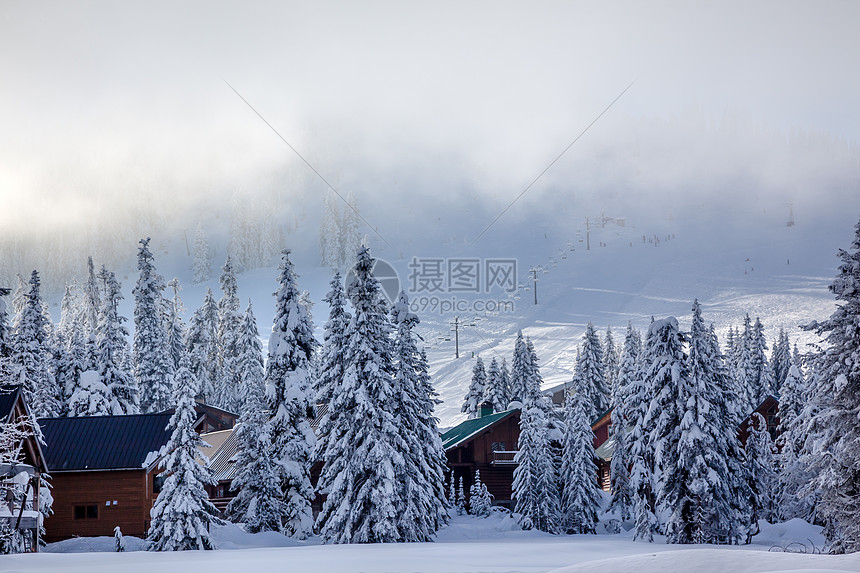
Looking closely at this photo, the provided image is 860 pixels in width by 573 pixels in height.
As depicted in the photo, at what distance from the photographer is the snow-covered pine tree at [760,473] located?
160ft

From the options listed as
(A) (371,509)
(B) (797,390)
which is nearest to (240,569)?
(A) (371,509)

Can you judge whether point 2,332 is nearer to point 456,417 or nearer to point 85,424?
point 85,424

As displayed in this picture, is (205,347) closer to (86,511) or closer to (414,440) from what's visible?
(86,511)

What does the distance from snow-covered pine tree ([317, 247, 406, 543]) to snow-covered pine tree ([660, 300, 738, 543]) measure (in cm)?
1401

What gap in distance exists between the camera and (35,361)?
55375 millimetres

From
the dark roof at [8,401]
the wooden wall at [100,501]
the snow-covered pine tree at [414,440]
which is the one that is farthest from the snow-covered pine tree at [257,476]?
the dark roof at [8,401]

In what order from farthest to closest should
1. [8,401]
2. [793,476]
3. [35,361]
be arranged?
[35,361], [793,476], [8,401]

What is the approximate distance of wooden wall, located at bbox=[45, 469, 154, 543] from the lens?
4312 centimetres

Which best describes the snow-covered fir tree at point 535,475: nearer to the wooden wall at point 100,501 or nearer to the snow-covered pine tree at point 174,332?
the wooden wall at point 100,501

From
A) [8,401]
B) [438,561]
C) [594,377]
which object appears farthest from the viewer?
[594,377]

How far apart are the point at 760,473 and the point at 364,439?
29.1 metres

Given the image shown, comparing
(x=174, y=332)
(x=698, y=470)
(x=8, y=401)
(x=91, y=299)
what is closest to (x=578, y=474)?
(x=698, y=470)

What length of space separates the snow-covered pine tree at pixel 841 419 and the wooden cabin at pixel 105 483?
97.8ft

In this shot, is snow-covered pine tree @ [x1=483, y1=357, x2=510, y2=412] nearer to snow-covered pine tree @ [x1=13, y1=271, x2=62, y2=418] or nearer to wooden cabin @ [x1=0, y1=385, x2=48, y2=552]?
snow-covered pine tree @ [x1=13, y1=271, x2=62, y2=418]
